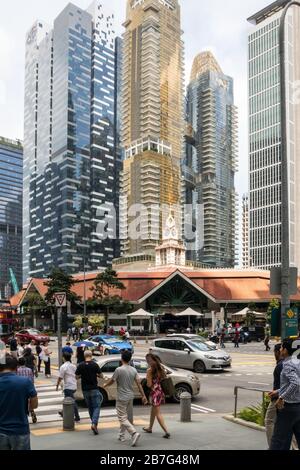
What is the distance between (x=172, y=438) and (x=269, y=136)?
534ft

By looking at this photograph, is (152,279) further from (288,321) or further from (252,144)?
(252,144)

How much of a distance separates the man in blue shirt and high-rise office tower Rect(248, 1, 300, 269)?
530ft

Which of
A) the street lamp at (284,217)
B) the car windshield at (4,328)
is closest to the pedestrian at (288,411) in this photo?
the street lamp at (284,217)

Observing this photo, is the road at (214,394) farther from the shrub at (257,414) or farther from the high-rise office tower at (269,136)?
the high-rise office tower at (269,136)

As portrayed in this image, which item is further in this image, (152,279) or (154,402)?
(152,279)

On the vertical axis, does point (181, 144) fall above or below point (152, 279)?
above

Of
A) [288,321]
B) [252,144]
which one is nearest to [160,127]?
[252,144]

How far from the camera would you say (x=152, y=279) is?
87188 millimetres

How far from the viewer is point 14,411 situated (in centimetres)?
669

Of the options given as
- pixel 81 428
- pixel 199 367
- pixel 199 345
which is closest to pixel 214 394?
pixel 199 367

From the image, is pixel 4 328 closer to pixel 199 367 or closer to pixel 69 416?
pixel 199 367

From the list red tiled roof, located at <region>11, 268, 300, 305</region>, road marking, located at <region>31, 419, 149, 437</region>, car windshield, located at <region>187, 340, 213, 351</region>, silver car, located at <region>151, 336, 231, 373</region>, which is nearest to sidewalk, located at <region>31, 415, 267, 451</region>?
road marking, located at <region>31, 419, 149, 437</region>
